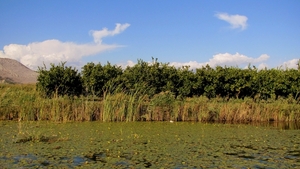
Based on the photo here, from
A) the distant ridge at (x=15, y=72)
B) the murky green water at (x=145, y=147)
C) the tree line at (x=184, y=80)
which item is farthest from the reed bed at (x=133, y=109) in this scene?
the distant ridge at (x=15, y=72)

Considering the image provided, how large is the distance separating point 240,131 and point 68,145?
6897 mm

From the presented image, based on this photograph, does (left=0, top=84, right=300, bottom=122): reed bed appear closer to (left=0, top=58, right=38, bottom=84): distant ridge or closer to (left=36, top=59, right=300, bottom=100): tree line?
(left=36, top=59, right=300, bottom=100): tree line

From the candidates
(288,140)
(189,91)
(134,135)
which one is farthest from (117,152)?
(189,91)

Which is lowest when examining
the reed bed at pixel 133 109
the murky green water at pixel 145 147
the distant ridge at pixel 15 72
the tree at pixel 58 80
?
the murky green water at pixel 145 147

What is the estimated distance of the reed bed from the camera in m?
15.0

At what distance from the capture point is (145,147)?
963 centimetres

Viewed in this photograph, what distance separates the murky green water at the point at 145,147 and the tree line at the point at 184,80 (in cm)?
1039

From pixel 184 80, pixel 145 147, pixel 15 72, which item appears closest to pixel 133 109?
pixel 145 147

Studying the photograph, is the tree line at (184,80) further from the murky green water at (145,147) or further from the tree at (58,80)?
the murky green water at (145,147)

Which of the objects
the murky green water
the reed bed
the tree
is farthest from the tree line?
the murky green water

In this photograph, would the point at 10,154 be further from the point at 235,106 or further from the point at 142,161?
the point at 235,106

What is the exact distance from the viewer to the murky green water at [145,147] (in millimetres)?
7926

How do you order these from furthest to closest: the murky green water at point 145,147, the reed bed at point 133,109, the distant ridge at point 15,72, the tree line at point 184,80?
the distant ridge at point 15,72, the tree line at point 184,80, the reed bed at point 133,109, the murky green water at point 145,147

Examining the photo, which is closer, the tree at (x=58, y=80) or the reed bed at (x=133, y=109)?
the reed bed at (x=133, y=109)
